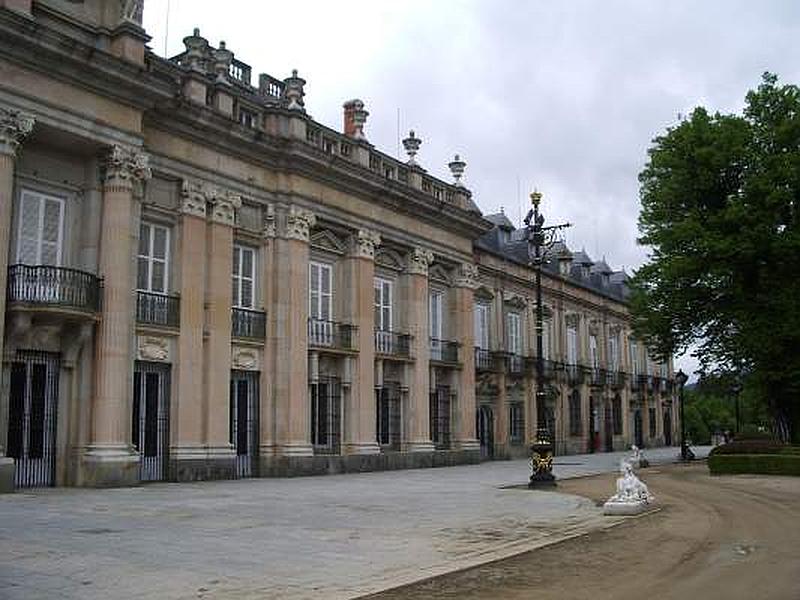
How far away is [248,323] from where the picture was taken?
86.6ft

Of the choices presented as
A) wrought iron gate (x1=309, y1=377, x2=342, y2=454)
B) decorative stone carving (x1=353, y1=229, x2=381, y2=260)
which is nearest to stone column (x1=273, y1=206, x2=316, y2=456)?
wrought iron gate (x1=309, y1=377, x2=342, y2=454)

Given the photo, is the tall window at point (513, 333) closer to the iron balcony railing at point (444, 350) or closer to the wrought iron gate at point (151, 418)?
the iron balcony railing at point (444, 350)

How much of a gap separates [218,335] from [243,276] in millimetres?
2610

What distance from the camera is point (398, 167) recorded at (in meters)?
32.9

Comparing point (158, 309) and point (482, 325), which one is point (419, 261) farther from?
point (158, 309)

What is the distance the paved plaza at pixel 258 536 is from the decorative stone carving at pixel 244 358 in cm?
573

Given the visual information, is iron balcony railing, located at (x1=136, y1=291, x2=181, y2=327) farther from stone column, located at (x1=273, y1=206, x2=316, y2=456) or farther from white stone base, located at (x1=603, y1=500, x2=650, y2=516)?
white stone base, located at (x1=603, y1=500, x2=650, y2=516)

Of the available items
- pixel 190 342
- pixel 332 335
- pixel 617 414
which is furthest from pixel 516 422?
pixel 190 342

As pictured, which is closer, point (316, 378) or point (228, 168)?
point (228, 168)

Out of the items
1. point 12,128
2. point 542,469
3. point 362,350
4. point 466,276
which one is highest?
point 12,128

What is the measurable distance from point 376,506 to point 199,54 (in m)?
15.6

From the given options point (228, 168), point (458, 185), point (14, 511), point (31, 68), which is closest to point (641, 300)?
point (458, 185)

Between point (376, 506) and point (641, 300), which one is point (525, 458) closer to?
point (641, 300)

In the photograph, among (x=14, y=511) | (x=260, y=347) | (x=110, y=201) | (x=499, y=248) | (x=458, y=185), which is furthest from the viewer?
(x=499, y=248)
